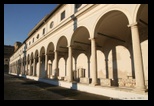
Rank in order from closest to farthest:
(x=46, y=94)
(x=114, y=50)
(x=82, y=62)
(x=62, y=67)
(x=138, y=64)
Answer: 1. (x=138, y=64)
2. (x=46, y=94)
3. (x=114, y=50)
4. (x=82, y=62)
5. (x=62, y=67)

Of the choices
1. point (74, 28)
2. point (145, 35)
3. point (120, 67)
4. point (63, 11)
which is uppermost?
point (63, 11)

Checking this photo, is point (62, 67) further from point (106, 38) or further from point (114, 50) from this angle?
point (114, 50)

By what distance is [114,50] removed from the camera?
1711 centimetres

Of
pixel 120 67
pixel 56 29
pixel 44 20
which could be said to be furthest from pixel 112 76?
pixel 44 20

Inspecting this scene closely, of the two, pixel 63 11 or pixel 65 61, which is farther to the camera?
pixel 65 61

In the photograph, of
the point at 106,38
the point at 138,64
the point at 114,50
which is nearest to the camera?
the point at 138,64

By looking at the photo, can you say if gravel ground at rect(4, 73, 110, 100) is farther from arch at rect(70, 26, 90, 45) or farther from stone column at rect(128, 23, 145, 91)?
arch at rect(70, 26, 90, 45)

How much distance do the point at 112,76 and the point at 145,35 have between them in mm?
6149

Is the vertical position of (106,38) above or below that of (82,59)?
above

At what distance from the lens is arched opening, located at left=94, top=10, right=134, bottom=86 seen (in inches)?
500

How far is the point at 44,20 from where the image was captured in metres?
22.4

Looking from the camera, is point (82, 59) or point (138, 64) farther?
point (82, 59)

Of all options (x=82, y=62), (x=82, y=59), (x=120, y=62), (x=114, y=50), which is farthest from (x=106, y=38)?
(x=82, y=62)

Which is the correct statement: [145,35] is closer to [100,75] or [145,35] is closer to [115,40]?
[115,40]
